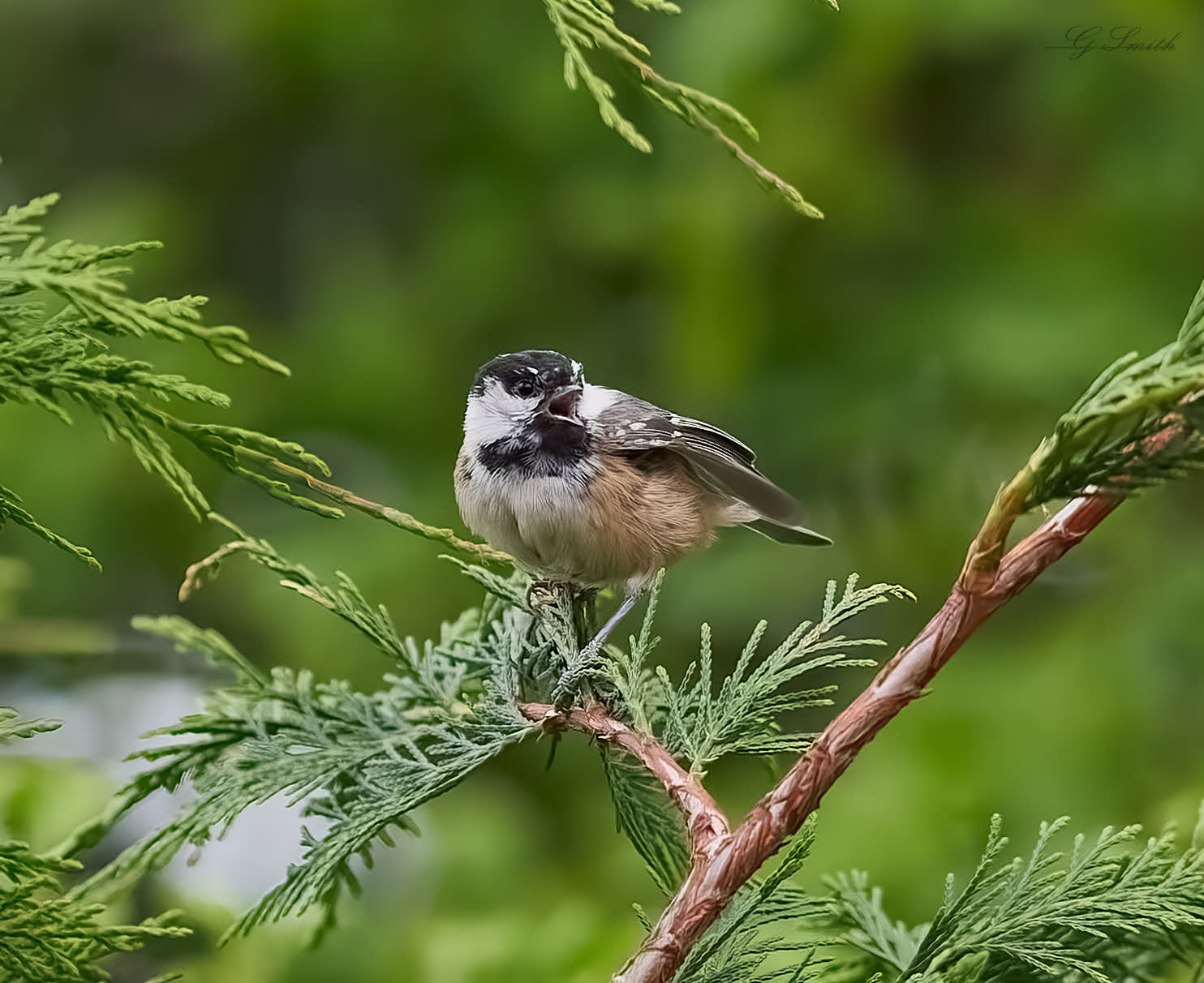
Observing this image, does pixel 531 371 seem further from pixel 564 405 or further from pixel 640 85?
pixel 640 85

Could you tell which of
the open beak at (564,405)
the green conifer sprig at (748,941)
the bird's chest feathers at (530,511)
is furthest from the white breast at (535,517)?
the green conifer sprig at (748,941)

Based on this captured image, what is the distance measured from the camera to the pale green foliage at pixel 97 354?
929 millimetres

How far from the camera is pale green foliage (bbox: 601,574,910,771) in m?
1.16

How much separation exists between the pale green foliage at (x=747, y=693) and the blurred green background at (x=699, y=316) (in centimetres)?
120

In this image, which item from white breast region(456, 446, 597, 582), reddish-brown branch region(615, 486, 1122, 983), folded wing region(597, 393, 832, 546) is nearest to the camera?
reddish-brown branch region(615, 486, 1122, 983)

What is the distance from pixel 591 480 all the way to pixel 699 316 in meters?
1.30

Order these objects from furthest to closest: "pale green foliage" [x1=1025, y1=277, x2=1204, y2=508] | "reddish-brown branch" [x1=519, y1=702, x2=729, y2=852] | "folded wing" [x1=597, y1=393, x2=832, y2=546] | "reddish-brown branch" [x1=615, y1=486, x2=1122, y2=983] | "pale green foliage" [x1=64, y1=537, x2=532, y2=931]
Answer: "folded wing" [x1=597, y1=393, x2=832, y2=546] → "pale green foliage" [x1=64, y1=537, x2=532, y2=931] → "reddish-brown branch" [x1=519, y1=702, x2=729, y2=852] → "reddish-brown branch" [x1=615, y1=486, x2=1122, y2=983] → "pale green foliage" [x1=1025, y1=277, x2=1204, y2=508]

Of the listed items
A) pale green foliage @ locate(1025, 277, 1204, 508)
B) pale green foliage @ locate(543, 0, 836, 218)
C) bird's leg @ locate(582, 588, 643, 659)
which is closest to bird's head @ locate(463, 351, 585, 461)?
bird's leg @ locate(582, 588, 643, 659)

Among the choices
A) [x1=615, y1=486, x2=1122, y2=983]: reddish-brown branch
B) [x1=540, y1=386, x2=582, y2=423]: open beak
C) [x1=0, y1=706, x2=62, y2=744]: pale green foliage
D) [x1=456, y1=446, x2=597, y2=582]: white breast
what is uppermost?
[x1=540, y1=386, x2=582, y2=423]: open beak

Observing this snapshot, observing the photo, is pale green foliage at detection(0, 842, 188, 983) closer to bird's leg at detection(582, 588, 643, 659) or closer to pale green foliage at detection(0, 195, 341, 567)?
pale green foliage at detection(0, 195, 341, 567)

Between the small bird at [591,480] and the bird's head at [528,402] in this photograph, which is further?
the bird's head at [528,402]

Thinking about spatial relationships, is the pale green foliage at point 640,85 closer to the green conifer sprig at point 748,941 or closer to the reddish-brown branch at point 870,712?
the reddish-brown branch at point 870,712

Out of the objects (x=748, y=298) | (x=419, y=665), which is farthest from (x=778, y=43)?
(x=419, y=665)

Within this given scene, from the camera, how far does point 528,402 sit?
220 cm
